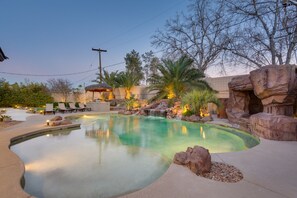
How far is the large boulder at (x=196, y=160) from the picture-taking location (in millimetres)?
3061

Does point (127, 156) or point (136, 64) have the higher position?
point (136, 64)

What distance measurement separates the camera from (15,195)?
7.63 feet

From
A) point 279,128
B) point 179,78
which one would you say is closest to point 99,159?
point 279,128

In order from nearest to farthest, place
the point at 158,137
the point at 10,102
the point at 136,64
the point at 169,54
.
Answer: the point at 158,137, the point at 10,102, the point at 169,54, the point at 136,64

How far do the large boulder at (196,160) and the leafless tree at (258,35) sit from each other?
12206 millimetres

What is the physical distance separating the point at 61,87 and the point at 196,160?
81.5 ft

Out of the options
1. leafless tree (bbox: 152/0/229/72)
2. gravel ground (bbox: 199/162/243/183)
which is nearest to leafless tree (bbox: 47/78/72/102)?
leafless tree (bbox: 152/0/229/72)

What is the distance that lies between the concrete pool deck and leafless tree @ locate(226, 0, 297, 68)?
448 inches

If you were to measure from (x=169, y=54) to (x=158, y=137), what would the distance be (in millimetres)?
14609

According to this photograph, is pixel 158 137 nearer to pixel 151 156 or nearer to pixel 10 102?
pixel 151 156

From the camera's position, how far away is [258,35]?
13648mm

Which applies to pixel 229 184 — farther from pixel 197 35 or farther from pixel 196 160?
pixel 197 35

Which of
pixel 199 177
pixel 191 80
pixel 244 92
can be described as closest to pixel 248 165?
pixel 199 177

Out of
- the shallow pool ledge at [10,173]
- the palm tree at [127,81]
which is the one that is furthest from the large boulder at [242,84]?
the palm tree at [127,81]
